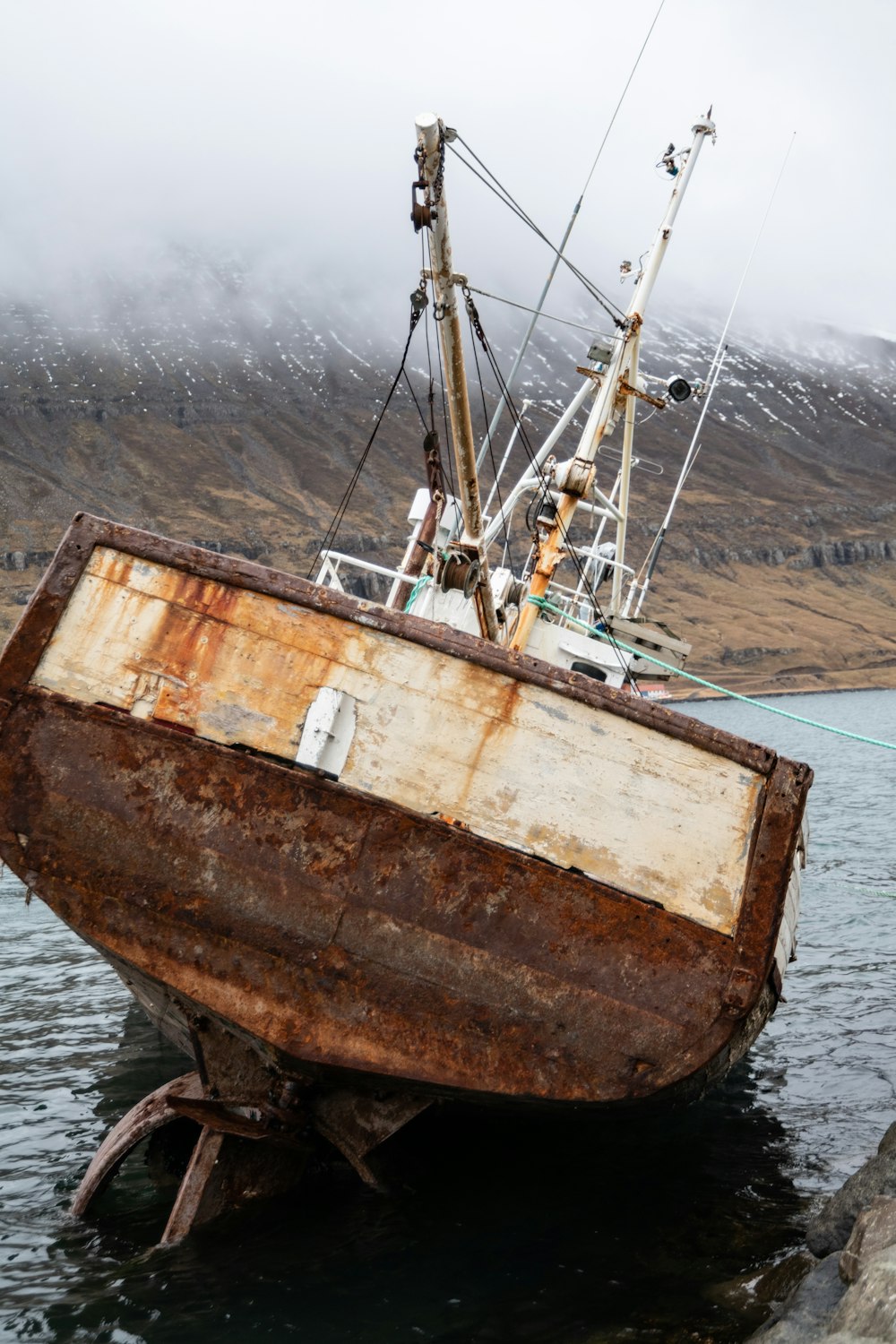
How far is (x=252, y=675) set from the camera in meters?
6.58

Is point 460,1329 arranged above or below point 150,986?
below

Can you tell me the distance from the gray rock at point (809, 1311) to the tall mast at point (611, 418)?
25.4ft

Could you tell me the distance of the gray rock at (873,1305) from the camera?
4.32 meters

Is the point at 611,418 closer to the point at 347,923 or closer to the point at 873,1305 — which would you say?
the point at 347,923

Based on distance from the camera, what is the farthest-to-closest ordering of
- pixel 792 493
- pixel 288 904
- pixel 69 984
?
pixel 792 493, pixel 69 984, pixel 288 904

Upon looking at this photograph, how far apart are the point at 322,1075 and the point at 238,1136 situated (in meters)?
0.75

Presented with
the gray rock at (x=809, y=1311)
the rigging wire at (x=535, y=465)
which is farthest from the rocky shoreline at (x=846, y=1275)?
the rigging wire at (x=535, y=465)

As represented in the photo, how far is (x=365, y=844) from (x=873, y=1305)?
3298 millimetres

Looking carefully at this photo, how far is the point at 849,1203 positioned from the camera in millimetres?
6129

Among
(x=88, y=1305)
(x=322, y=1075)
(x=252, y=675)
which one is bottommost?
(x=88, y=1305)

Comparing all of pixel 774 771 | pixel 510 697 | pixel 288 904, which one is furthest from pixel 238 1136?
pixel 774 771

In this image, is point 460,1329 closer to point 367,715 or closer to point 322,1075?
point 322,1075

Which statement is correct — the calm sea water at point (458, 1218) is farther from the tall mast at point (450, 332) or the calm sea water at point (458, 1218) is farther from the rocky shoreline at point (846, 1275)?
the tall mast at point (450, 332)

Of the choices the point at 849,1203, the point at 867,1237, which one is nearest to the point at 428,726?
the point at 867,1237
